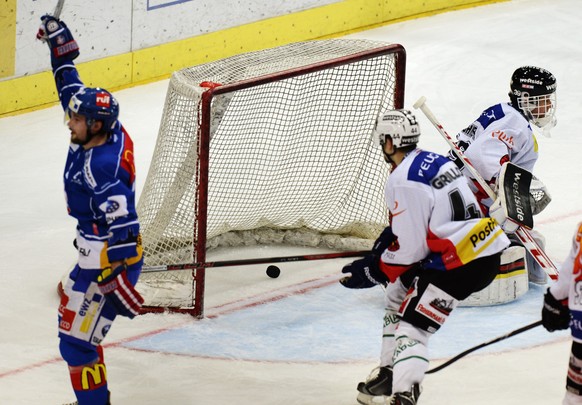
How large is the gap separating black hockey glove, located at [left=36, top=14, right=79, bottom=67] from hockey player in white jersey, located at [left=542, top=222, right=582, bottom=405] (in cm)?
194

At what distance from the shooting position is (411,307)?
4434 millimetres

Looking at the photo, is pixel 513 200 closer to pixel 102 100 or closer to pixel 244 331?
pixel 244 331

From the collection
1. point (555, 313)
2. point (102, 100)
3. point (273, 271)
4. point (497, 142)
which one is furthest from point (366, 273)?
point (273, 271)

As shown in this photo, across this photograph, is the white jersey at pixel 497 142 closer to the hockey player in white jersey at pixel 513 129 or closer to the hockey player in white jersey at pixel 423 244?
the hockey player in white jersey at pixel 513 129

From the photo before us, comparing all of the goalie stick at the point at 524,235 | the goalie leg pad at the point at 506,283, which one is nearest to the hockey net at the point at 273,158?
the goalie stick at the point at 524,235

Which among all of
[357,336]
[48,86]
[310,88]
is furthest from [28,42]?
[357,336]

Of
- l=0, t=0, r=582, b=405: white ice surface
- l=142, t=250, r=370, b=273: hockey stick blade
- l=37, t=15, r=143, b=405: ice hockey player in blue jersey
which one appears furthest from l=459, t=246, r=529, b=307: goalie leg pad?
l=37, t=15, r=143, b=405: ice hockey player in blue jersey

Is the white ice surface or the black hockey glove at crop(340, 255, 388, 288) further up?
the black hockey glove at crop(340, 255, 388, 288)

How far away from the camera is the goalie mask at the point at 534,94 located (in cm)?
575

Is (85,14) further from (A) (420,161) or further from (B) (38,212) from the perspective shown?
(A) (420,161)

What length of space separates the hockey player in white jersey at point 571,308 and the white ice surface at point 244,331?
34.9 inches

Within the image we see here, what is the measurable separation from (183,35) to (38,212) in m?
2.49

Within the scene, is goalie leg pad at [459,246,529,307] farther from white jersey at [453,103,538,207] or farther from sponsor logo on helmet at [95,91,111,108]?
sponsor logo on helmet at [95,91,111,108]

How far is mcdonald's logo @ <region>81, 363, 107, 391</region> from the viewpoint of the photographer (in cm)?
435
